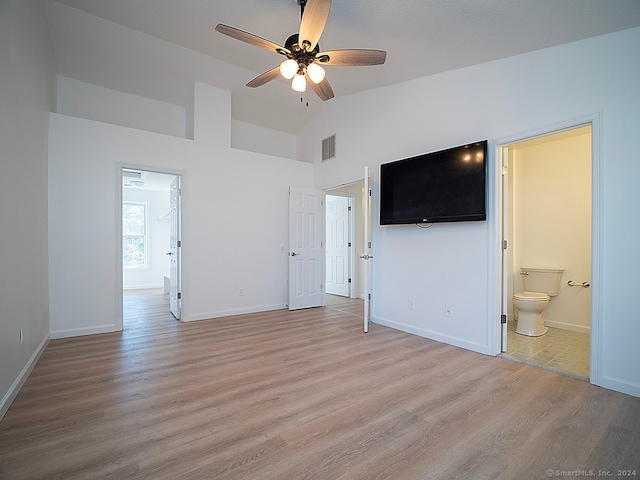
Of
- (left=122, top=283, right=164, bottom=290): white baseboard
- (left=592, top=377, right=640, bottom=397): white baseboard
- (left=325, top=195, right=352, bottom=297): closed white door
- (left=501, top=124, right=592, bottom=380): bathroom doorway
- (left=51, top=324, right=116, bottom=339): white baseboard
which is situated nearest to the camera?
(left=592, top=377, right=640, bottom=397): white baseboard

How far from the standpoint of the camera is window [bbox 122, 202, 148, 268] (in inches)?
318

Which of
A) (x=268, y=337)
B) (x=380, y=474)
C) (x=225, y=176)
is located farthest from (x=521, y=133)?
(x=225, y=176)

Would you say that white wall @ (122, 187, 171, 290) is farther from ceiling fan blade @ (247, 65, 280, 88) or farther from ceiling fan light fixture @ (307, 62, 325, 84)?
ceiling fan light fixture @ (307, 62, 325, 84)

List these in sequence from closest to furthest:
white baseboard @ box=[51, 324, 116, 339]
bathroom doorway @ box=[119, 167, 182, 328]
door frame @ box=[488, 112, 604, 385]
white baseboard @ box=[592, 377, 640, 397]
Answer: white baseboard @ box=[592, 377, 640, 397], door frame @ box=[488, 112, 604, 385], white baseboard @ box=[51, 324, 116, 339], bathroom doorway @ box=[119, 167, 182, 328]

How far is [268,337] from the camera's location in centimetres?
368

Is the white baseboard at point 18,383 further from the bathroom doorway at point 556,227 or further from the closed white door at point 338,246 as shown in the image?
the closed white door at point 338,246

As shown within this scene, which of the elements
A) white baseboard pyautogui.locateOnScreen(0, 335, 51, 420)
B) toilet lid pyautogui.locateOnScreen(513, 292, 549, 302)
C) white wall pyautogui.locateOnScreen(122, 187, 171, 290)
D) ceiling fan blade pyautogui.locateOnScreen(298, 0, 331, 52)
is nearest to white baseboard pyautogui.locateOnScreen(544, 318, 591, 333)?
toilet lid pyautogui.locateOnScreen(513, 292, 549, 302)

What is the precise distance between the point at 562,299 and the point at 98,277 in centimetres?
608

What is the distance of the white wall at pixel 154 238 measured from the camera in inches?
322

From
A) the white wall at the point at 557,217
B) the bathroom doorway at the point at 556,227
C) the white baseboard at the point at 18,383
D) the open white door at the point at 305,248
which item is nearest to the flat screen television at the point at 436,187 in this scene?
the bathroom doorway at the point at 556,227

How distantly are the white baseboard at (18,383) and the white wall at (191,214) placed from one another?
2.68 ft

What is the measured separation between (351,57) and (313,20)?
517 millimetres

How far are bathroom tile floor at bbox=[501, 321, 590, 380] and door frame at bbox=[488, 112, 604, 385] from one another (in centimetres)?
25

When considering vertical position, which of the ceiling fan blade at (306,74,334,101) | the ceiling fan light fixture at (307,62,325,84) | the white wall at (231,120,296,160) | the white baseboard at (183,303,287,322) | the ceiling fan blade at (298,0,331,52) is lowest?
the white baseboard at (183,303,287,322)
